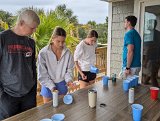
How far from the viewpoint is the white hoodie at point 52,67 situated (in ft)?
6.98

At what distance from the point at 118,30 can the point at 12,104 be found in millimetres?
3113

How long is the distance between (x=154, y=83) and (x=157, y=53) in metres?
0.64

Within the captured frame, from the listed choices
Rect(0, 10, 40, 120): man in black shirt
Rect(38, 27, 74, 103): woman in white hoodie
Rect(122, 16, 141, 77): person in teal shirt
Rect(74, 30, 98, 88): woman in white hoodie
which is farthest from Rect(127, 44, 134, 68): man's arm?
Rect(0, 10, 40, 120): man in black shirt

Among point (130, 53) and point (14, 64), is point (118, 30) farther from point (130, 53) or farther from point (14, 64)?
point (14, 64)

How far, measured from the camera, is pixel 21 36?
188 centimetres

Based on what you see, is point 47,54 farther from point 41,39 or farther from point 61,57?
point 41,39

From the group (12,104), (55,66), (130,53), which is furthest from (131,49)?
(12,104)

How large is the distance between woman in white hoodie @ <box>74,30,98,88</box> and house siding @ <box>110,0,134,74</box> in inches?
→ 50.3

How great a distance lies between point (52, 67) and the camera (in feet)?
7.25

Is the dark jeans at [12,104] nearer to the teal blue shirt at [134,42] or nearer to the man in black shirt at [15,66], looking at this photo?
the man in black shirt at [15,66]

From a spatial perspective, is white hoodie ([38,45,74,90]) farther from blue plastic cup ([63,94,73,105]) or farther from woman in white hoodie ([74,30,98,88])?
woman in white hoodie ([74,30,98,88])

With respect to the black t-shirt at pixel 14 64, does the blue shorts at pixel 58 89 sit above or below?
below

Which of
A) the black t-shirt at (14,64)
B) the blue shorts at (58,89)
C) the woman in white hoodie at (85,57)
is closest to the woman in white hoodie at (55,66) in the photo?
the blue shorts at (58,89)

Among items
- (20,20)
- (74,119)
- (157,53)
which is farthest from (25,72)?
(157,53)
